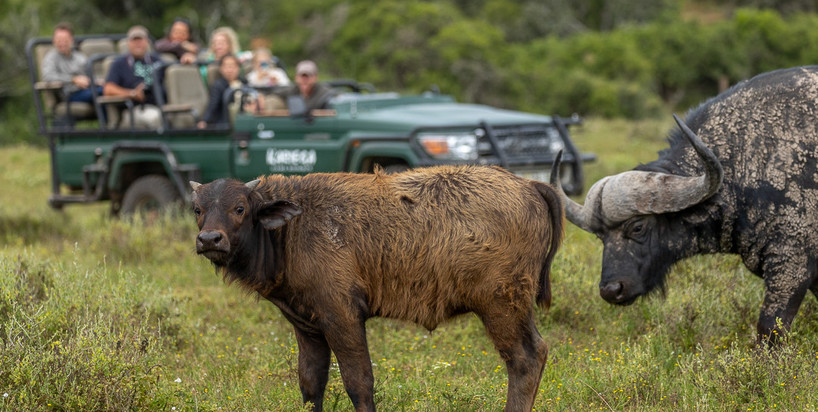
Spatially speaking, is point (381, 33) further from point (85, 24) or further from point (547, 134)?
point (547, 134)

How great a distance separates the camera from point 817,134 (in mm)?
6027

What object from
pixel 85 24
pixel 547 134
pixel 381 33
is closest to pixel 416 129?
pixel 547 134

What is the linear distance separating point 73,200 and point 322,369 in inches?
311

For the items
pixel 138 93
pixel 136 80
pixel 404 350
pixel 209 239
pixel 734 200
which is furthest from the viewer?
pixel 136 80

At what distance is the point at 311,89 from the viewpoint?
11.5m

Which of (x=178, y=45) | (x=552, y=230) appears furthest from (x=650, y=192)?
(x=178, y=45)

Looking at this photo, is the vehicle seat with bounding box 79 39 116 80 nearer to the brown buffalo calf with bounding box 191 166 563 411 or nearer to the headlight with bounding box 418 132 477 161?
the headlight with bounding box 418 132 477 161

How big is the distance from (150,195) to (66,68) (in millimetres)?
2350

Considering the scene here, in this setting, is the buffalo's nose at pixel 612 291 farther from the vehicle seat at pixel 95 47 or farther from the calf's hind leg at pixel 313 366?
the vehicle seat at pixel 95 47

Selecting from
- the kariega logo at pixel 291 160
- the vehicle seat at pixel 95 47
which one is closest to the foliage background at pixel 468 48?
the vehicle seat at pixel 95 47

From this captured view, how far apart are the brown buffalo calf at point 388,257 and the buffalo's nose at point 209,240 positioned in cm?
15

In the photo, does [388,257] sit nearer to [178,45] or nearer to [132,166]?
[132,166]

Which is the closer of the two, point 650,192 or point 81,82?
point 650,192

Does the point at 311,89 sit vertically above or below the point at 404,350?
above
